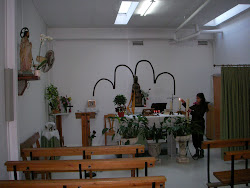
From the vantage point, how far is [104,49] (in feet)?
24.6

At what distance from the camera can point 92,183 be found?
83.5 inches

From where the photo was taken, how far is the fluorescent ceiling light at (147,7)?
5275mm

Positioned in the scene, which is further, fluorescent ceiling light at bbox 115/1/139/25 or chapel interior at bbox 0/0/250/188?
fluorescent ceiling light at bbox 115/1/139/25

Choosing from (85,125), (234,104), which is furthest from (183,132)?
(85,125)

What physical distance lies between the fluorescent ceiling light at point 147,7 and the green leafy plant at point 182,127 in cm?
267

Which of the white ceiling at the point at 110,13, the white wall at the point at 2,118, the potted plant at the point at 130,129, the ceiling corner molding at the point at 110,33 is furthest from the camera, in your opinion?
the ceiling corner molding at the point at 110,33

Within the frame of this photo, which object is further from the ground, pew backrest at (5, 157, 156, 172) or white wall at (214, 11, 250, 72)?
white wall at (214, 11, 250, 72)

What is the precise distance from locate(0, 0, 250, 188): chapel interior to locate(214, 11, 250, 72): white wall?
0.03 meters

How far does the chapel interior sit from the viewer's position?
119 inches

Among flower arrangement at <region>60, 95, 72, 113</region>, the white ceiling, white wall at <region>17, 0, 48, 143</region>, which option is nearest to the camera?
white wall at <region>17, 0, 48, 143</region>

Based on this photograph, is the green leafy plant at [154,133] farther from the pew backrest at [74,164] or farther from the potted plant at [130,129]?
the pew backrest at [74,164]

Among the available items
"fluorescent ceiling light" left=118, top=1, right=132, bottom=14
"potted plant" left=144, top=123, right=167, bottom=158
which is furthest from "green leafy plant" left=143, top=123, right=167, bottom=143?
"fluorescent ceiling light" left=118, top=1, right=132, bottom=14

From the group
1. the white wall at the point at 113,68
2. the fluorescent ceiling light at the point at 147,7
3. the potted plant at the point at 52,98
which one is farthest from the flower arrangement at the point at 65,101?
the fluorescent ceiling light at the point at 147,7

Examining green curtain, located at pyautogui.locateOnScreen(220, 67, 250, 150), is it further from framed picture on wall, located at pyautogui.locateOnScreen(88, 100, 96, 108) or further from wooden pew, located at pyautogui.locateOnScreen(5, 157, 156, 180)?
framed picture on wall, located at pyautogui.locateOnScreen(88, 100, 96, 108)
